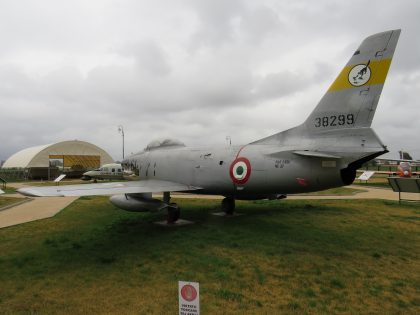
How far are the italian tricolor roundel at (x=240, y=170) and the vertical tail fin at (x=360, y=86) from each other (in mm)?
2392

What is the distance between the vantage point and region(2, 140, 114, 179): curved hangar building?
148 ft

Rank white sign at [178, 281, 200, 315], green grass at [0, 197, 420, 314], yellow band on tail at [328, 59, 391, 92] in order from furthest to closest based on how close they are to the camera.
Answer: yellow band on tail at [328, 59, 391, 92] → green grass at [0, 197, 420, 314] → white sign at [178, 281, 200, 315]

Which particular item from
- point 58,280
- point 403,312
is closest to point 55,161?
point 58,280

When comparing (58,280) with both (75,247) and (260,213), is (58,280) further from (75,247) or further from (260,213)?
(260,213)

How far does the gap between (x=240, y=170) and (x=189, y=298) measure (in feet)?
20.5

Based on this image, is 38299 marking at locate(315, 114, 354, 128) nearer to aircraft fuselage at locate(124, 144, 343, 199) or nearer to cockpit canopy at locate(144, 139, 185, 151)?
aircraft fuselage at locate(124, 144, 343, 199)

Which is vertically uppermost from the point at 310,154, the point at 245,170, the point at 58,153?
the point at 58,153

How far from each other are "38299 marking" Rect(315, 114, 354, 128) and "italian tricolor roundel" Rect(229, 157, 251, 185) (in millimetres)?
2340

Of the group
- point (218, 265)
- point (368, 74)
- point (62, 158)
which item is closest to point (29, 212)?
point (218, 265)

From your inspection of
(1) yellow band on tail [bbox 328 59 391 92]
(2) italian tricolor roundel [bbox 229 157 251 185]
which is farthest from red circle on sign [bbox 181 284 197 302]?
(1) yellow band on tail [bbox 328 59 391 92]

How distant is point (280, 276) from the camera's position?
6.12 meters

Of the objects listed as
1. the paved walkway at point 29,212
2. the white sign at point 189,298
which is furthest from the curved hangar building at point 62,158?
the white sign at point 189,298

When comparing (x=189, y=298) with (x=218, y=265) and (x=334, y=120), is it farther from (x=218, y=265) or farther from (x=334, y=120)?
(x=334, y=120)

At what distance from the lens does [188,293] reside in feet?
11.7
